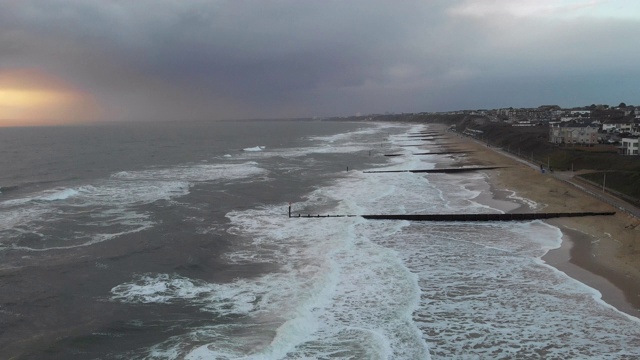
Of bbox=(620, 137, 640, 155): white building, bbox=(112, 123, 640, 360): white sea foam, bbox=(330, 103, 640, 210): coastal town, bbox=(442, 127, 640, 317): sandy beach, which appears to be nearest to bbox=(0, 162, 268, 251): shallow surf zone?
bbox=(112, 123, 640, 360): white sea foam

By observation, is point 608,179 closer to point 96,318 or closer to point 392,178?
point 392,178

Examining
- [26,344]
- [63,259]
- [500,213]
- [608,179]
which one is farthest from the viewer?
[608,179]

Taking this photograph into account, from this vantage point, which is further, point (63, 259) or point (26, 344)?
point (63, 259)

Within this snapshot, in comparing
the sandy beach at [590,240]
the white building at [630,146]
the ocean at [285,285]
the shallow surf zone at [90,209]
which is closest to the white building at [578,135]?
the white building at [630,146]

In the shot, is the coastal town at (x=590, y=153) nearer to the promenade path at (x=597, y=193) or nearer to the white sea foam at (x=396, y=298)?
the promenade path at (x=597, y=193)

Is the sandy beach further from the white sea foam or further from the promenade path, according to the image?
the white sea foam

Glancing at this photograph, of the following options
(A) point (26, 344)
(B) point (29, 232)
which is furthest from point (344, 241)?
(B) point (29, 232)

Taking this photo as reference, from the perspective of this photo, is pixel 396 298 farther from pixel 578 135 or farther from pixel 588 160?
pixel 578 135
